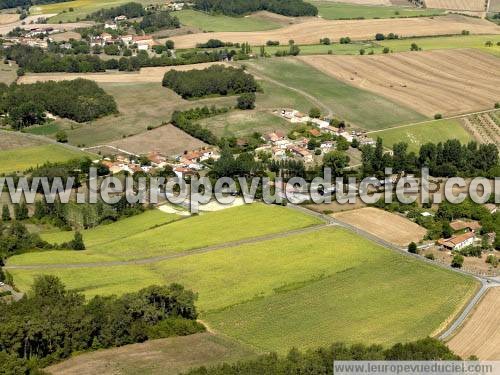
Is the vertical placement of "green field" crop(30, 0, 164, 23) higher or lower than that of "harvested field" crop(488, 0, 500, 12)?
lower

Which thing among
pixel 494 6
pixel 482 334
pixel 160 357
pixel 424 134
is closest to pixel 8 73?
pixel 424 134

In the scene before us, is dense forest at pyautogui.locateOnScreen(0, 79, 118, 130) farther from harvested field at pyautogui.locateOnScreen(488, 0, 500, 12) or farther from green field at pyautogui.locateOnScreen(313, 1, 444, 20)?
harvested field at pyautogui.locateOnScreen(488, 0, 500, 12)

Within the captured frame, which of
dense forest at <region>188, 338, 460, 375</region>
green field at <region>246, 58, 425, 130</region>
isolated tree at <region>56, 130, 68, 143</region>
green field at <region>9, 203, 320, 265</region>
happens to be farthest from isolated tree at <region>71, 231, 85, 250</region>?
green field at <region>246, 58, 425, 130</region>

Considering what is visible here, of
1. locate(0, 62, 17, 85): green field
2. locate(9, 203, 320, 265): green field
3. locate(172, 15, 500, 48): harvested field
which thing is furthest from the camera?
locate(172, 15, 500, 48): harvested field

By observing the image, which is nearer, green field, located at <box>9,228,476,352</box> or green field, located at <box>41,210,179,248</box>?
green field, located at <box>9,228,476,352</box>

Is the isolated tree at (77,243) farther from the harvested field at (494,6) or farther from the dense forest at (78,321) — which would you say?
the harvested field at (494,6)

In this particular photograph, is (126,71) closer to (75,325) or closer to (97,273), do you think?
(97,273)
